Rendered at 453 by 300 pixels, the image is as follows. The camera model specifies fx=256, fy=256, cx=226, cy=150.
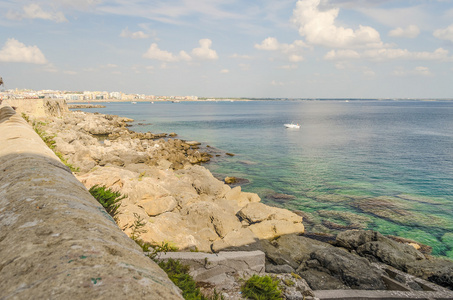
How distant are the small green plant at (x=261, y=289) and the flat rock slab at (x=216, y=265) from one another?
0.61 meters

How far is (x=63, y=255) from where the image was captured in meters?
1.98

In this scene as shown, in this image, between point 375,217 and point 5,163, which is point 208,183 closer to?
point 375,217

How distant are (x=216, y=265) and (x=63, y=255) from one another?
17.2ft

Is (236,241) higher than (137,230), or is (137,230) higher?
(137,230)

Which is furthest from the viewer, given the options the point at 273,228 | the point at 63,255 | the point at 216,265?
the point at 273,228

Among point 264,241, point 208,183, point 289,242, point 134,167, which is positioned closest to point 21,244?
point 264,241

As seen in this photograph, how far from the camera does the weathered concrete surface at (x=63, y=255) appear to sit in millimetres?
1709

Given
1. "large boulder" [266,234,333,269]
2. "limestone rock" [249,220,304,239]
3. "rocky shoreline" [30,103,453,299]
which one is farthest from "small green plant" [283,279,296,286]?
"limestone rock" [249,220,304,239]

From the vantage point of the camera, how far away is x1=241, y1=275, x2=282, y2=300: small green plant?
18.4 feet

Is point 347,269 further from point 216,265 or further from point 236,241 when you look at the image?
point 216,265

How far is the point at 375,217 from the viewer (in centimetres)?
1656

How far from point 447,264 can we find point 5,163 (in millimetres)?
13437

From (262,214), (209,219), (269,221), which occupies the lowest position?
(262,214)

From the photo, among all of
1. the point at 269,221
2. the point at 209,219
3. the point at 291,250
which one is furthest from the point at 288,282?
the point at 269,221
